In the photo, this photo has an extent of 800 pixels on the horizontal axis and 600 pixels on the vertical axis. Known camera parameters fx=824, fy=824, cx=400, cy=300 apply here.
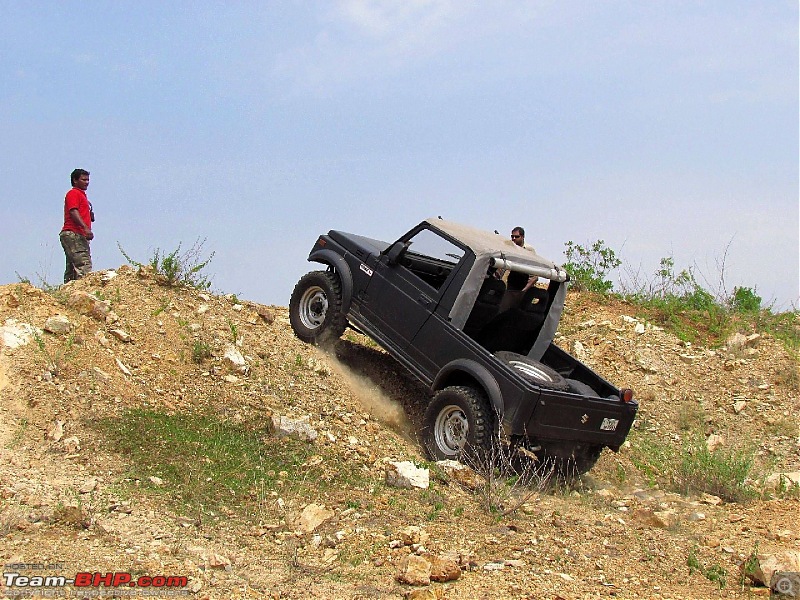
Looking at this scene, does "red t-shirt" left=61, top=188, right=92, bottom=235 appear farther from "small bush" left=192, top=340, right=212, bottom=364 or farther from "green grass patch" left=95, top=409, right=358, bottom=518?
"green grass patch" left=95, top=409, right=358, bottom=518

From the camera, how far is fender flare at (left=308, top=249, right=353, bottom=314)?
9.00m

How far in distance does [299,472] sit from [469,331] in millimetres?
2463

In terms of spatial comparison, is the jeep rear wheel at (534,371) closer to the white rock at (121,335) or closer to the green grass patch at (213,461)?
the green grass patch at (213,461)

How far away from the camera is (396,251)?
8625 mm

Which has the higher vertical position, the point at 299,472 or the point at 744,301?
the point at 744,301

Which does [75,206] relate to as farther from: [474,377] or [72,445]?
[474,377]

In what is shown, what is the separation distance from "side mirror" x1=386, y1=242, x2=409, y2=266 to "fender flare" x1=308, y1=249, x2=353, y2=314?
0.58m

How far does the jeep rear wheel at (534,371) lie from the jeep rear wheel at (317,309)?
6.40ft

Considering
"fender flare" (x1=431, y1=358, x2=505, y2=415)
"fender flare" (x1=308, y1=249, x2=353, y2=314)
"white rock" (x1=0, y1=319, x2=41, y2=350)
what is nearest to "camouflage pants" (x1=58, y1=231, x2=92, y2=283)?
"white rock" (x1=0, y1=319, x2=41, y2=350)

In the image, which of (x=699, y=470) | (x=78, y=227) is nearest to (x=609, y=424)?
(x=699, y=470)

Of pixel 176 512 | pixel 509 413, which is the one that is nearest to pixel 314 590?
pixel 176 512

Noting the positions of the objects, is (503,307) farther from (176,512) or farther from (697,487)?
(176,512)

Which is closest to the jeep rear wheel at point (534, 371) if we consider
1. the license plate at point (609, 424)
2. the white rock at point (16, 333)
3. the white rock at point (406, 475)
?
the license plate at point (609, 424)

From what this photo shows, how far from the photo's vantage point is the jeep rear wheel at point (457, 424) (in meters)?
7.25
